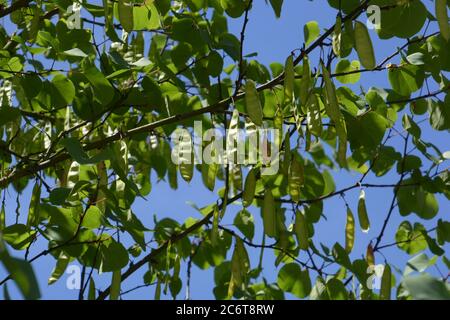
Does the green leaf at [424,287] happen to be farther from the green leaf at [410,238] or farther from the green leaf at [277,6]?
the green leaf at [410,238]

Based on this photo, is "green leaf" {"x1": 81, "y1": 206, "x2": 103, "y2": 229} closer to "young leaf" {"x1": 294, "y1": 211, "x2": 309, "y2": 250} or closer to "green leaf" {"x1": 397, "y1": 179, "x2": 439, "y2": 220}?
"young leaf" {"x1": 294, "y1": 211, "x2": 309, "y2": 250}

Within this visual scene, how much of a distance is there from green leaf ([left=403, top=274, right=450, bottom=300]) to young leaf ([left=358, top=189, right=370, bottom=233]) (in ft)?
5.27

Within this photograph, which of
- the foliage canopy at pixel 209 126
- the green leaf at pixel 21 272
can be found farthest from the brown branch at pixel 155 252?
the green leaf at pixel 21 272

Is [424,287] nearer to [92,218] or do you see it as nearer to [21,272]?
[21,272]

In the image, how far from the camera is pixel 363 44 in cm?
230

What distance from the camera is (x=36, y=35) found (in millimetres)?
2676

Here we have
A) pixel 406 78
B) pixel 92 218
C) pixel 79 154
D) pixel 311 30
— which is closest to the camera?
pixel 79 154

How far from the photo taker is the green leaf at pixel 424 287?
104 centimetres

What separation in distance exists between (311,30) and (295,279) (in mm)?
979

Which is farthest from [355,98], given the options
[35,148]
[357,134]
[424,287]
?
[424,287]

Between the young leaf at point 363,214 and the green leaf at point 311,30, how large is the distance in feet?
1.99

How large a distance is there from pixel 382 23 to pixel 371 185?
0.64 m

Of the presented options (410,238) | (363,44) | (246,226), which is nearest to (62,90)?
(246,226)

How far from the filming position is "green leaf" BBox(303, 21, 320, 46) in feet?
9.34
